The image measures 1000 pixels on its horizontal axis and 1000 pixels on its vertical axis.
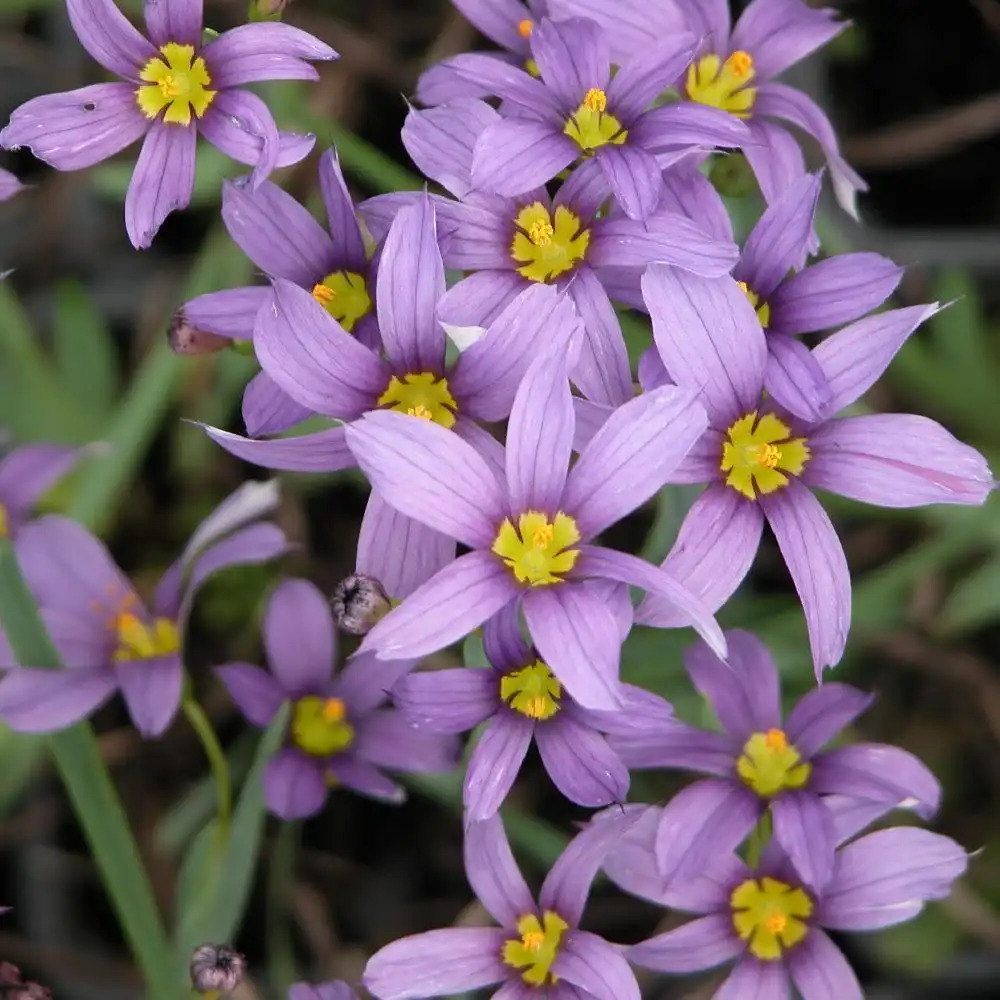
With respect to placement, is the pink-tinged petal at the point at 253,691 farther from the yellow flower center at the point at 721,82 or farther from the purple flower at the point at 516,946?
the yellow flower center at the point at 721,82

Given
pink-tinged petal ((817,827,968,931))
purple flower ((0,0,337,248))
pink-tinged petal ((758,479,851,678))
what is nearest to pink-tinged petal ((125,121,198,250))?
purple flower ((0,0,337,248))

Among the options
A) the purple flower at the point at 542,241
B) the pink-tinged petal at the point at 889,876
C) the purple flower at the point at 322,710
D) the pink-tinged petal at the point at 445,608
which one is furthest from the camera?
the purple flower at the point at 322,710

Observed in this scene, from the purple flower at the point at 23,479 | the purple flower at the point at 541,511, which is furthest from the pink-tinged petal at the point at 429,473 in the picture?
the purple flower at the point at 23,479

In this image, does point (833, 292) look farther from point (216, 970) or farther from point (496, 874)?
point (216, 970)

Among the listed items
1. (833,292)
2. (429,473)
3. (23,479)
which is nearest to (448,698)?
(429,473)

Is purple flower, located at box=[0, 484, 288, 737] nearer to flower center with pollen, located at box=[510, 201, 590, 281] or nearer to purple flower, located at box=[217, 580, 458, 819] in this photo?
purple flower, located at box=[217, 580, 458, 819]

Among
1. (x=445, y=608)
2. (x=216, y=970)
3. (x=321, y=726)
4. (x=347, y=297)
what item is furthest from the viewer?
(x=321, y=726)

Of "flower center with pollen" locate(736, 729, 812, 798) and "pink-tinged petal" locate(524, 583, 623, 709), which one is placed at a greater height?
"pink-tinged petal" locate(524, 583, 623, 709)
